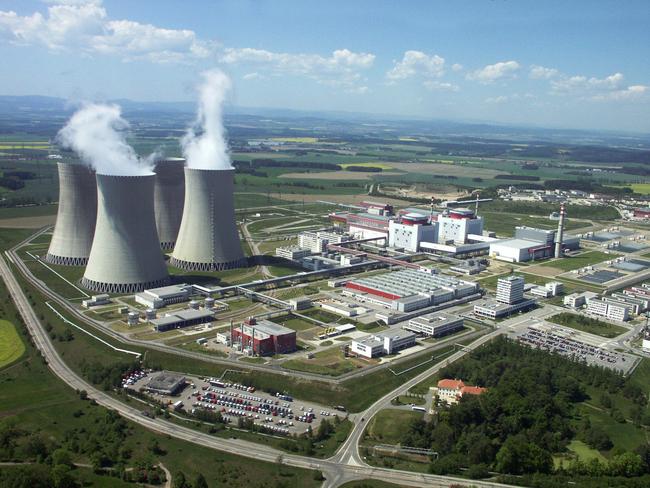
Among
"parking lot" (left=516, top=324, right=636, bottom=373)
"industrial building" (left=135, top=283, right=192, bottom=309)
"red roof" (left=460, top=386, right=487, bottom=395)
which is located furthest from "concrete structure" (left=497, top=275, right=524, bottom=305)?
"industrial building" (left=135, top=283, right=192, bottom=309)

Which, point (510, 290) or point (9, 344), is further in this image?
point (510, 290)

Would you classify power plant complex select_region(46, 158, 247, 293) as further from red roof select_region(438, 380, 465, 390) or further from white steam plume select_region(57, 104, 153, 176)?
red roof select_region(438, 380, 465, 390)

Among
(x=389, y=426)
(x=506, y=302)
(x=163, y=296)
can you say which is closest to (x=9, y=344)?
(x=163, y=296)

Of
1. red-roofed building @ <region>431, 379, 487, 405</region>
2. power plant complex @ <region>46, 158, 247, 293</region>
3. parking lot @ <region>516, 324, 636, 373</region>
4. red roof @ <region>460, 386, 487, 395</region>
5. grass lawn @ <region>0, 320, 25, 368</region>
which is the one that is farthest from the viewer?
power plant complex @ <region>46, 158, 247, 293</region>

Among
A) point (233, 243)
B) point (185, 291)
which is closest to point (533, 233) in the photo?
point (233, 243)

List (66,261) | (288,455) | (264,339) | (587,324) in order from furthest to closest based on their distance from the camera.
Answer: (66,261) < (587,324) < (264,339) < (288,455)

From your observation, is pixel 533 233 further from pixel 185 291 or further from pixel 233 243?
pixel 185 291

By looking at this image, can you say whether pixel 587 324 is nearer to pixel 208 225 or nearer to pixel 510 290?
pixel 510 290
